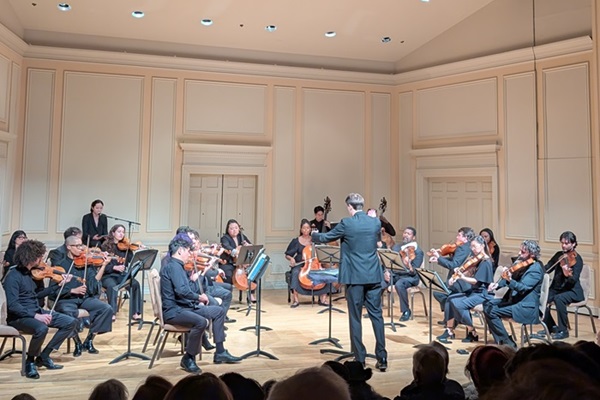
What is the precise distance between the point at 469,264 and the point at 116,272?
4237 mm

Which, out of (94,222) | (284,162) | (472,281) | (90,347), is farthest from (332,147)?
(90,347)

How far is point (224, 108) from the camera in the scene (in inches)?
369

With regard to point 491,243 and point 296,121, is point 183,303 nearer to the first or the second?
point 491,243

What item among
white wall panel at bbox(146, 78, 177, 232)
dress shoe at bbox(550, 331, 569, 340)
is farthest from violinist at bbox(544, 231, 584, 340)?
white wall panel at bbox(146, 78, 177, 232)

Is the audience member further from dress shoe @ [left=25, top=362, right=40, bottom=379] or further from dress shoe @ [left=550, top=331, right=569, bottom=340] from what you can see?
dress shoe @ [left=550, top=331, right=569, bottom=340]

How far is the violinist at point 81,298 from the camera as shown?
4984 millimetres

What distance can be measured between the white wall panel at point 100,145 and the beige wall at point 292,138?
0.06 feet

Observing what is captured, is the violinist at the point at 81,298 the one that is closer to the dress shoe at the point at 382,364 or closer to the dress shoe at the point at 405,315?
the dress shoe at the point at 382,364

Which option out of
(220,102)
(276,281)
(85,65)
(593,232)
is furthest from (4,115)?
(593,232)

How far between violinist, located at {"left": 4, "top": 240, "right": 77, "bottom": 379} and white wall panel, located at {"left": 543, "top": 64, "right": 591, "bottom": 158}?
718 cm

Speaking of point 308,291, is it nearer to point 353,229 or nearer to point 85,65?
point 353,229

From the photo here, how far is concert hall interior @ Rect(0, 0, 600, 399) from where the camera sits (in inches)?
309

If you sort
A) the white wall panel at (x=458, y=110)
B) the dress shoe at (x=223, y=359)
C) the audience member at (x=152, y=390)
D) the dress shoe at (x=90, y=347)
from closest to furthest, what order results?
the audience member at (x=152, y=390), the dress shoe at (x=223, y=359), the dress shoe at (x=90, y=347), the white wall panel at (x=458, y=110)

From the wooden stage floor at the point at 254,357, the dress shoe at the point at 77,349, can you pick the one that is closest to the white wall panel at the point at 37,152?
the wooden stage floor at the point at 254,357
